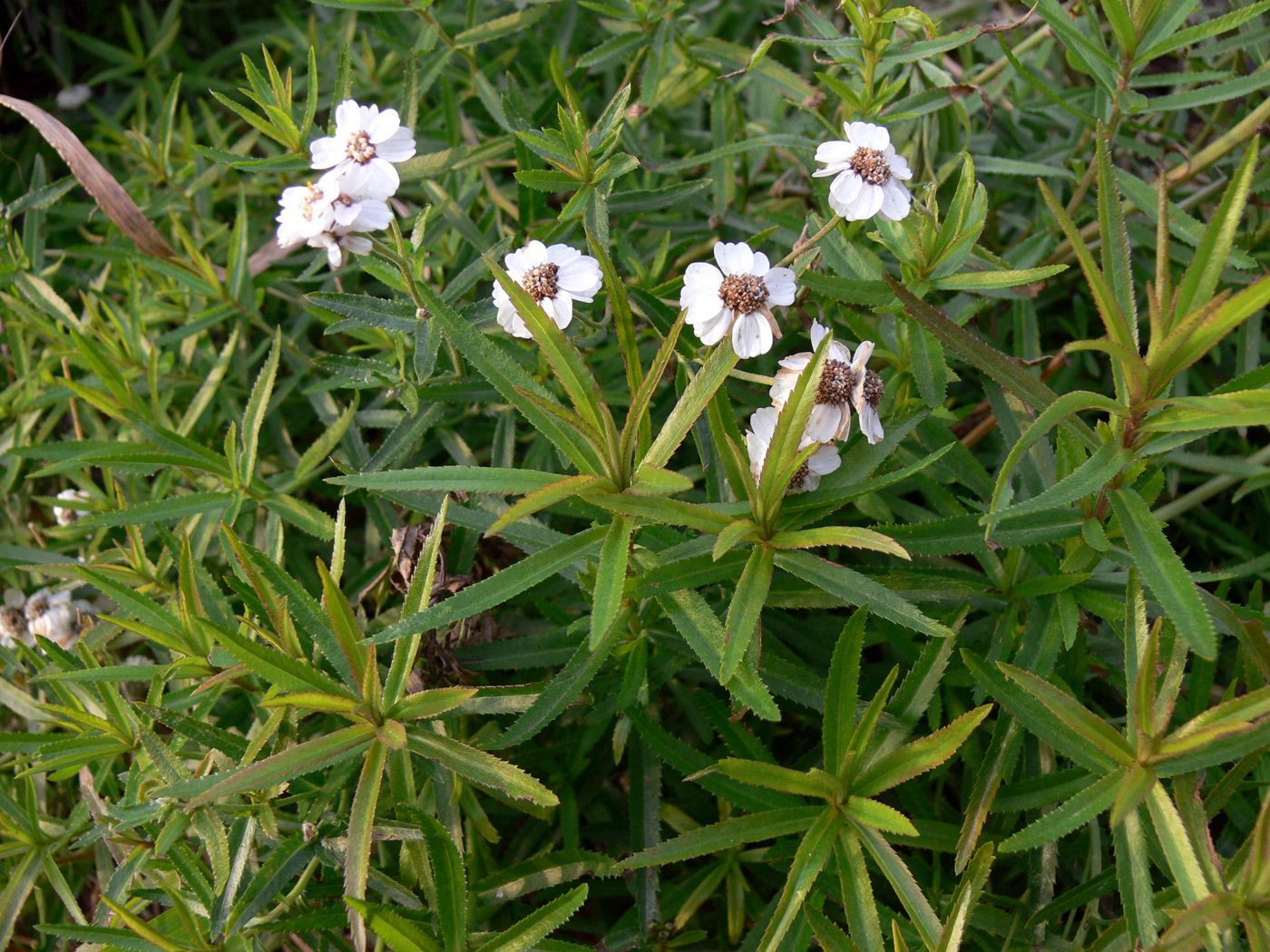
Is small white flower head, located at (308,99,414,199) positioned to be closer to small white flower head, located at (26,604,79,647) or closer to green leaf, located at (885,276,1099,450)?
green leaf, located at (885,276,1099,450)

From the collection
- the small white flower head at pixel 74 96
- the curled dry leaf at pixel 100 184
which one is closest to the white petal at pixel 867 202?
the curled dry leaf at pixel 100 184

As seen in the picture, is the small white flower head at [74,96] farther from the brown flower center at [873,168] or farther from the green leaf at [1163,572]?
the green leaf at [1163,572]

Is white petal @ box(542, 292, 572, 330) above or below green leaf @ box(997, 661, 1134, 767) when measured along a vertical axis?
above

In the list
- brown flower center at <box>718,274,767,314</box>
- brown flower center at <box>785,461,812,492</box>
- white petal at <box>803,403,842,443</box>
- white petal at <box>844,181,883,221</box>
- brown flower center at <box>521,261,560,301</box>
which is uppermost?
white petal at <box>844,181,883,221</box>

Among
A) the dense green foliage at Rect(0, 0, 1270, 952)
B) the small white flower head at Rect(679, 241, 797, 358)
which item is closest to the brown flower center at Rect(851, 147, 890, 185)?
the dense green foliage at Rect(0, 0, 1270, 952)

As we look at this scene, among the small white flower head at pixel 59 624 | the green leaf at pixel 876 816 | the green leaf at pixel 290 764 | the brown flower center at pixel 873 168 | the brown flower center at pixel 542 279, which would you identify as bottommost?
the small white flower head at pixel 59 624

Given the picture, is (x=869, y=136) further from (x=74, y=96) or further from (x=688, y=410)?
(x=74, y=96)
